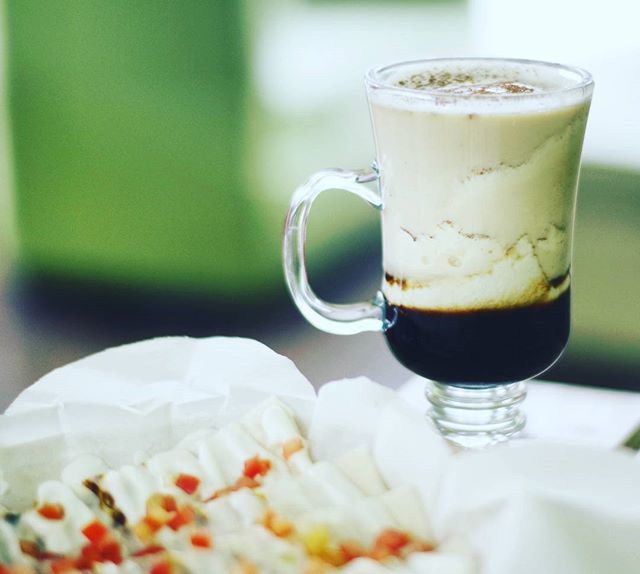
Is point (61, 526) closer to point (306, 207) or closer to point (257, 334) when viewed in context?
point (306, 207)

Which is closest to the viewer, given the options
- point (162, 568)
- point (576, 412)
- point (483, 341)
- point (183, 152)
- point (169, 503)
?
point (162, 568)

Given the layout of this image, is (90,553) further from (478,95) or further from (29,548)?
(478,95)

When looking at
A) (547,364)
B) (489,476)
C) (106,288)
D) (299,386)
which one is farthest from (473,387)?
(106,288)

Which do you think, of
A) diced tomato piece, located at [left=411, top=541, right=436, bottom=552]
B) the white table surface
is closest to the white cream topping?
diced tomato piece, located at [left=411, top=541, right=436, bottom=552]

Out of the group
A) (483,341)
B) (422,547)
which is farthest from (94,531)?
(483,341)

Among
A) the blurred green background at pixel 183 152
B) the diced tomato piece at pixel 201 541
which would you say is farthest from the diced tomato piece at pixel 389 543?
the blurred green background at pixel 183 152

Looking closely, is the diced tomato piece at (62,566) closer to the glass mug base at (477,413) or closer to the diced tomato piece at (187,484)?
the diced tomato piece at (187,484)
